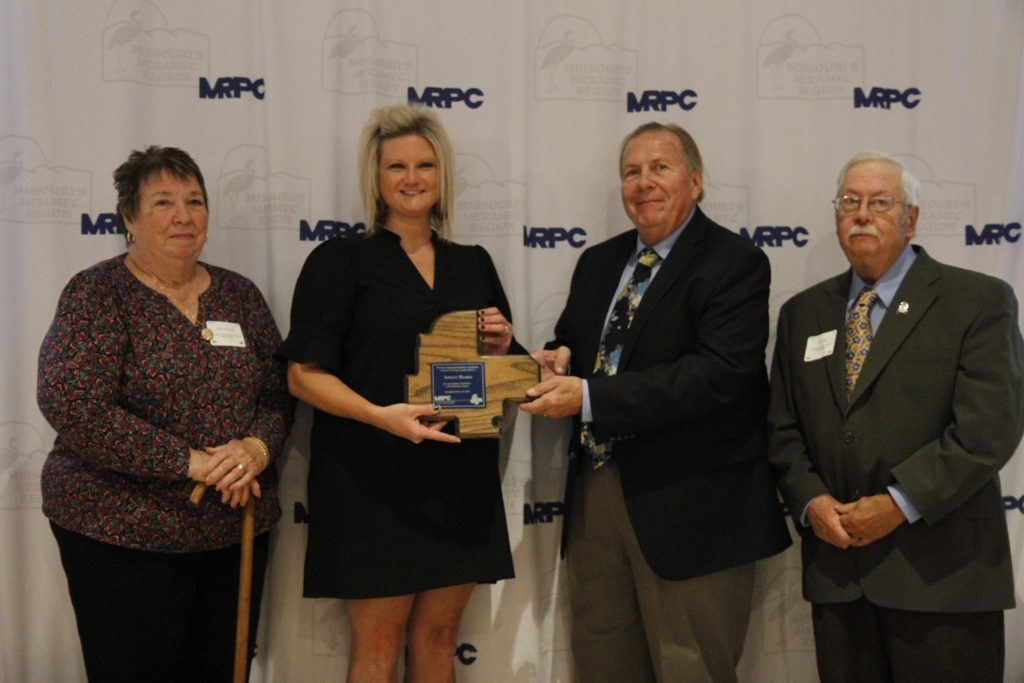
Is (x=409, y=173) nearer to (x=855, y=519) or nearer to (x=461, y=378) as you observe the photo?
(x=461, y=378)

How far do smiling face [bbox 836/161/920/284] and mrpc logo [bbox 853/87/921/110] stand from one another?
28.7 inches

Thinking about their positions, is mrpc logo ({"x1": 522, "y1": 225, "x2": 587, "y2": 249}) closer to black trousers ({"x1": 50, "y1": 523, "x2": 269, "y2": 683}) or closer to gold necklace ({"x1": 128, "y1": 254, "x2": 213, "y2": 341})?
gold necklace ({"x1": 128, "y1": 254, "x2": 213, "y2": 341})

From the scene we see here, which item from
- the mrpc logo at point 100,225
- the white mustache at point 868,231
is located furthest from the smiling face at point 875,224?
the mrpc logo at point 100,225

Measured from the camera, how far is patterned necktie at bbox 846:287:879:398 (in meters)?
2.43

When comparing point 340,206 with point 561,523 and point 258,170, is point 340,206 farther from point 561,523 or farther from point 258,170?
point 561,523

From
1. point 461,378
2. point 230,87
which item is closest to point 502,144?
point 230,87

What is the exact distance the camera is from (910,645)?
2.31 metres

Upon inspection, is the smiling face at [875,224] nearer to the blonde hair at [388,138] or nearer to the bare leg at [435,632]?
the blonde hair at [388,138]

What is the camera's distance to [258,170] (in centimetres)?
301

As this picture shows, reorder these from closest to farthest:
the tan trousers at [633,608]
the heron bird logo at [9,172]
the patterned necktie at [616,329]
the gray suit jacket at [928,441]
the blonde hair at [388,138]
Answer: the gray suit jacket at [928,441], the tan trousers at [633,608], the patterned necktie at [616,329], the blonde hair at [388,138], the heron bird logo at [9,172]

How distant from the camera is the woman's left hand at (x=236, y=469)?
7.66 ft

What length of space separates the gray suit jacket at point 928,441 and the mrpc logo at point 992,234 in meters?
0.80

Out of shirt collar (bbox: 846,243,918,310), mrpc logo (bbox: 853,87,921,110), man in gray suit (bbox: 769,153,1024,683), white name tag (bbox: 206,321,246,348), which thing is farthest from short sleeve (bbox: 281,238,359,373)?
mrpc logo (bbox: 853,87,921,110)

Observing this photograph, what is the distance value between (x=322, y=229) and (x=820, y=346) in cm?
172
